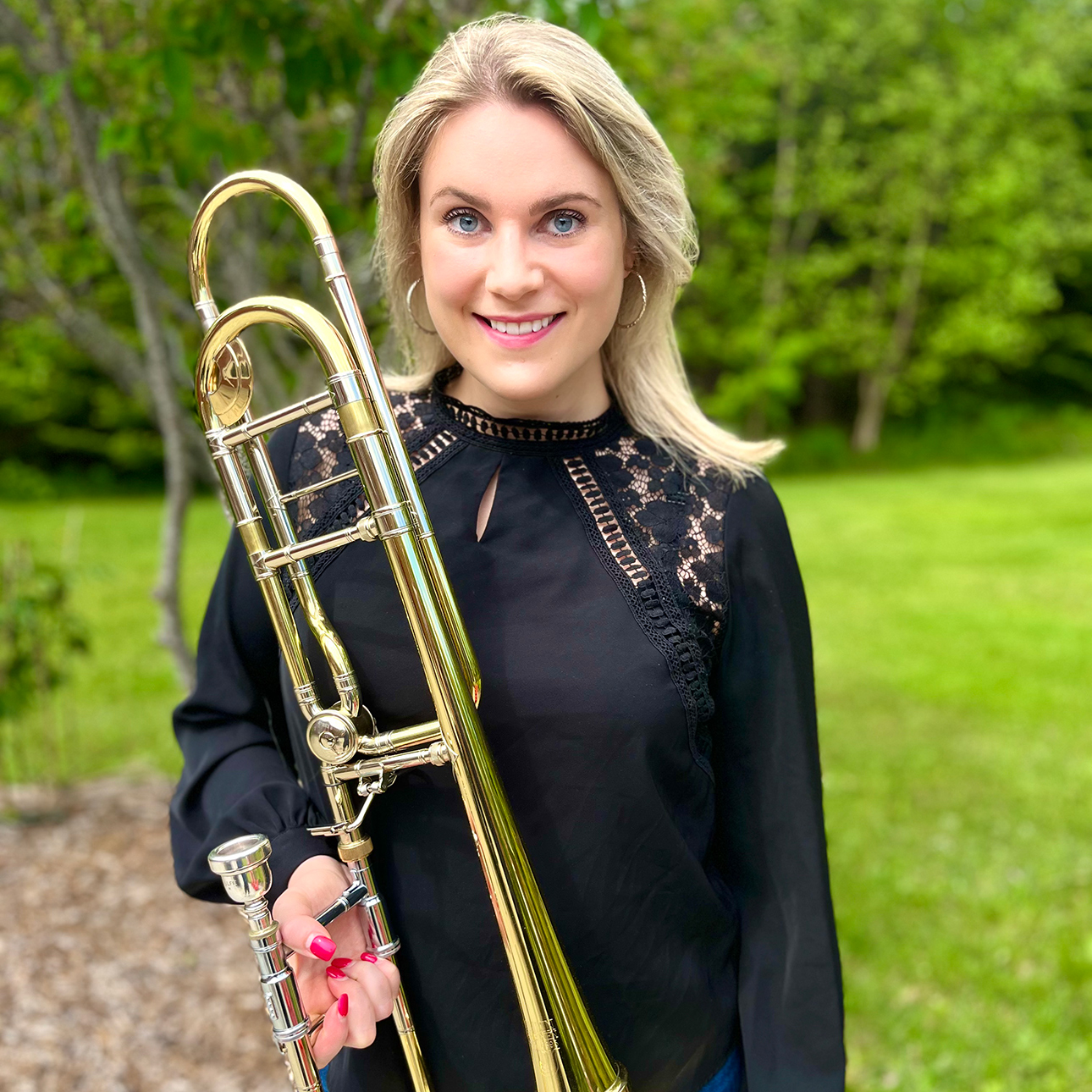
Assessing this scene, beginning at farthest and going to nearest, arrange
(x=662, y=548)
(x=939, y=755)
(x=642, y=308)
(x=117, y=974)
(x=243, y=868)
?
1. (x=939, y=755)
2. (x=117, y=974)
3. (x=642, y=308)
4. (x=662, y=548)
5. (x=243, y=868)

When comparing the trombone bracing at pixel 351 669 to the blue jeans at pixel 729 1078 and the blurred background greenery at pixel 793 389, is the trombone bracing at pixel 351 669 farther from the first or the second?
the blurred background greenery at pixel 793 389

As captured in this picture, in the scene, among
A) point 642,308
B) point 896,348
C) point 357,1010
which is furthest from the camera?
point 896,348

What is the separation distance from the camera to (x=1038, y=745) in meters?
5.93

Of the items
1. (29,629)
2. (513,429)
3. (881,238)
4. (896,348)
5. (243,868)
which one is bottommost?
(896,348)

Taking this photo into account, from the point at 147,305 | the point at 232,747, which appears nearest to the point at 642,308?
the point at 232,747

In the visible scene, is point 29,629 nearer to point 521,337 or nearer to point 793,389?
point 521,337

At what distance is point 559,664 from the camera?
1.37m

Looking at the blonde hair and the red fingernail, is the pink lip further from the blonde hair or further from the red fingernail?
the red fingernail

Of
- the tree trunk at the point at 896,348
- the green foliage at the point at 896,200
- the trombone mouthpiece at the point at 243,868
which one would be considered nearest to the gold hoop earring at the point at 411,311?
the trombone mouthpiece at the point at 243,868

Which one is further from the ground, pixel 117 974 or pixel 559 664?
pixel 559 664

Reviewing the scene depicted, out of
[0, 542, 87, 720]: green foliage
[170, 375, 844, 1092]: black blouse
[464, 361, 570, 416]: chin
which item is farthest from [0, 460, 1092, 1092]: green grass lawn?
[464, 361, 570, 416]: chin

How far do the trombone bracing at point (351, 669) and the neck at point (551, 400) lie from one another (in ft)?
1.03

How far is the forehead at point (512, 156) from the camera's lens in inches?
50.9

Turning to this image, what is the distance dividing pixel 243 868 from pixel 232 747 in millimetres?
368
